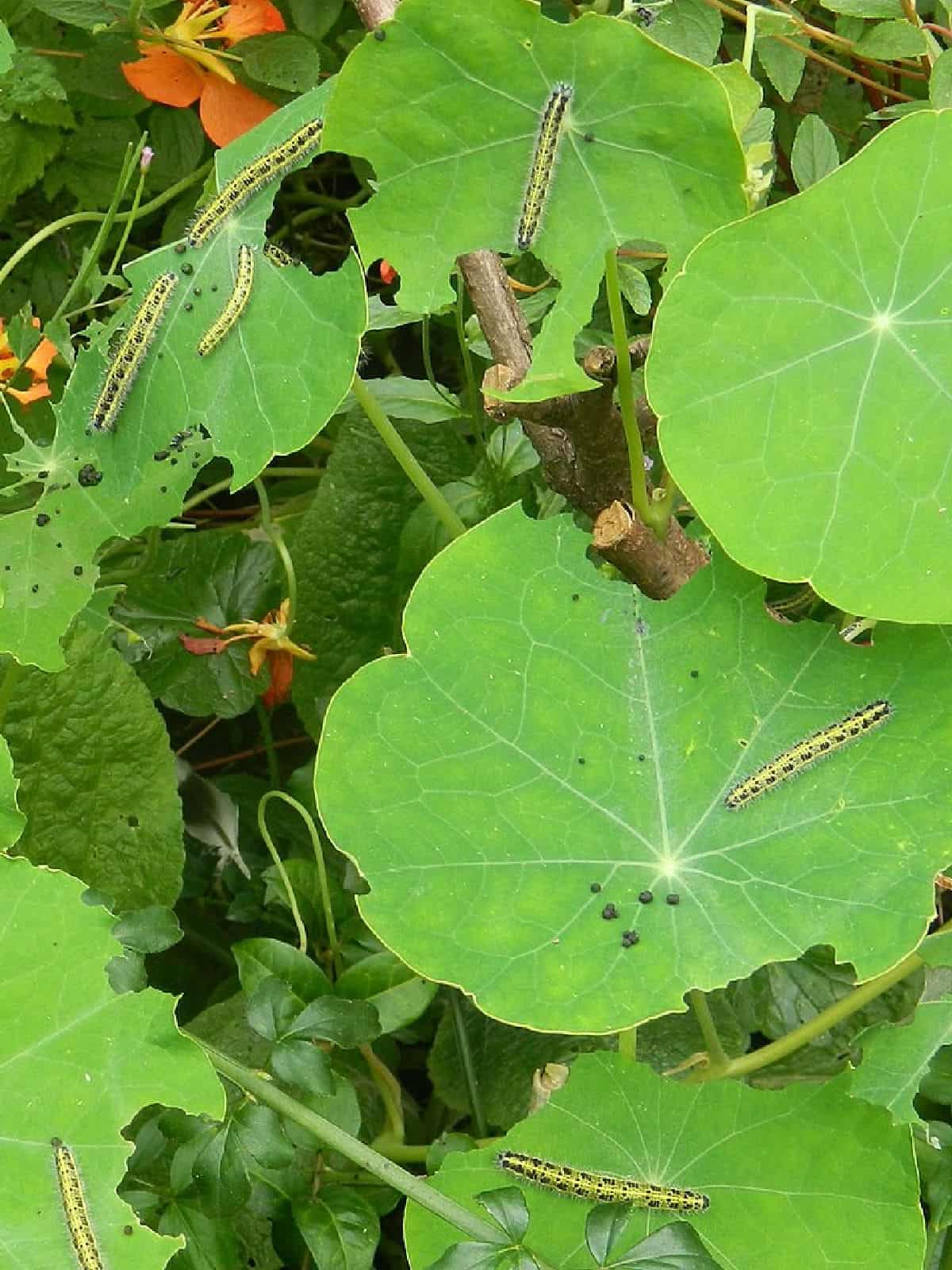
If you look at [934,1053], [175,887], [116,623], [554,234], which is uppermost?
[554,234]

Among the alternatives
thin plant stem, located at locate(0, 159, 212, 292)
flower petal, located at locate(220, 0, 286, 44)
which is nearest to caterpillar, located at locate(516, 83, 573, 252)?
thin plant stem, located at locate(0, 159, 212, 292)

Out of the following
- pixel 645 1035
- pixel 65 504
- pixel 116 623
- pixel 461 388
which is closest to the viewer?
pixel 65 504

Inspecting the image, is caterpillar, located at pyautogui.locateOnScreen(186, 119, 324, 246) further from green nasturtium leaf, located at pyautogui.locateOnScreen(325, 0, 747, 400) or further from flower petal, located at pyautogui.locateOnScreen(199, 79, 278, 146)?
flower petal, located at pyautogui.locateOnScreen(199, 79, 278, 146)

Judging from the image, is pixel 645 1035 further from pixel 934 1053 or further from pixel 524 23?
pixel 524 23

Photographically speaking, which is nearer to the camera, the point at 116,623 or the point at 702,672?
the point at 702,672

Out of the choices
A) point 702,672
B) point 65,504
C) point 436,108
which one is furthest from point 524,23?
point 65,504

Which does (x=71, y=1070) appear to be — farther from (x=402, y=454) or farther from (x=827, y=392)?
(x=827, y=392)

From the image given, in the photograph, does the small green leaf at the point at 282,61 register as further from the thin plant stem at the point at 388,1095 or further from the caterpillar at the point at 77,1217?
the caterpillar at the point at 77,1217

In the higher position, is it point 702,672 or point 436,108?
point 436,108
